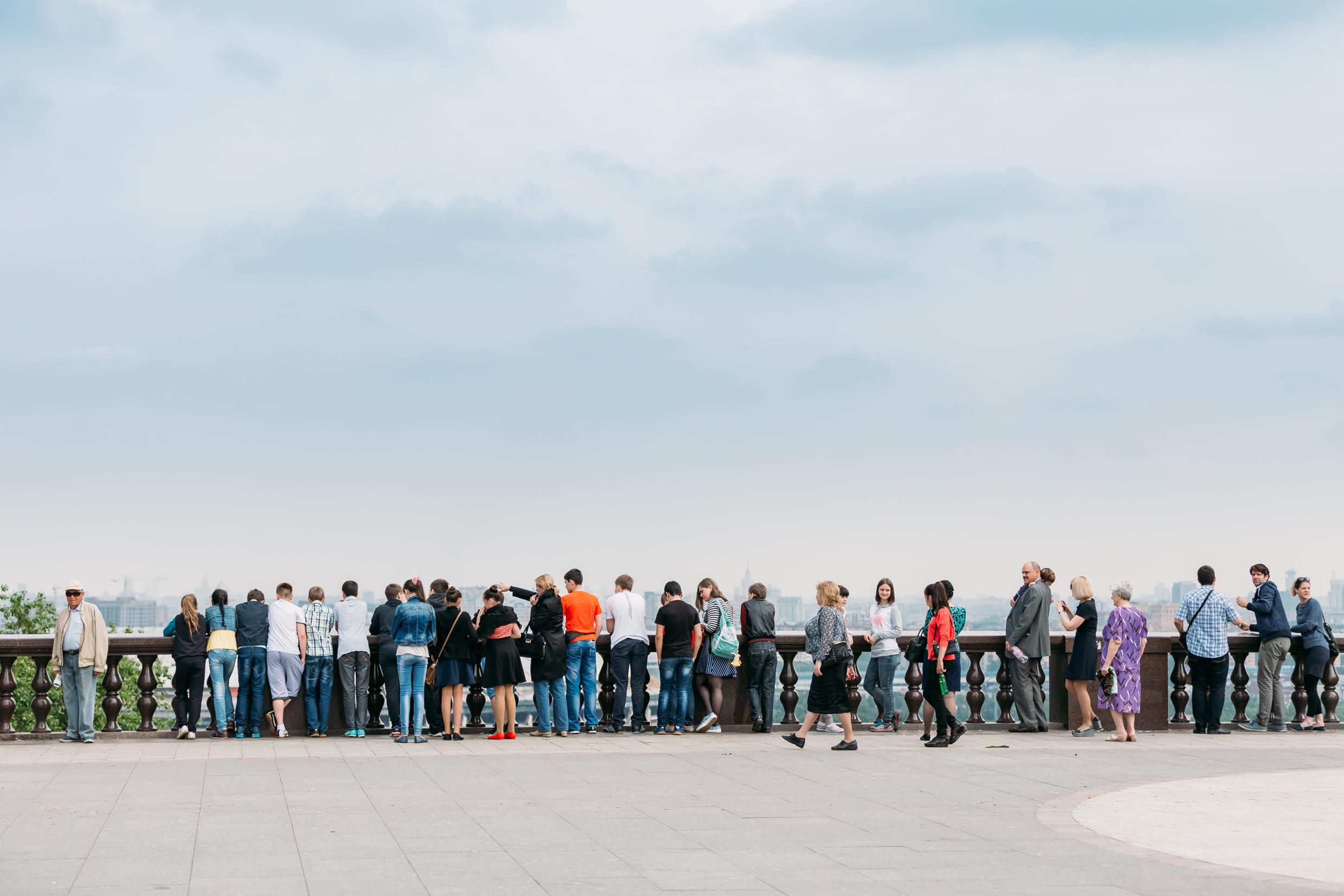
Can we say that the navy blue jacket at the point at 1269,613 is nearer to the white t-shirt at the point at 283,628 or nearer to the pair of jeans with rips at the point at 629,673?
the pair of jeans with rips at the point at 629,673

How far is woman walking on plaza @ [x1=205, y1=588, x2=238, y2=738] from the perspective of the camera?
16859mm

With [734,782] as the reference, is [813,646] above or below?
above

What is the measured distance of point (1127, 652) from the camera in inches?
631

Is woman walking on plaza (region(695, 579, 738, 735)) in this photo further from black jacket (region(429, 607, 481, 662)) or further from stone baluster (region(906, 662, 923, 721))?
black jacket (region(429, 607, 481, 662))

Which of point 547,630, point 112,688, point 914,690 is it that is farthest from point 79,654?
point 914,690

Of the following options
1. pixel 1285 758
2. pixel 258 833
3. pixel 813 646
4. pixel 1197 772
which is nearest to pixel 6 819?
pixel 258 833

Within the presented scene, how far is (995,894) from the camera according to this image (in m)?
7.38

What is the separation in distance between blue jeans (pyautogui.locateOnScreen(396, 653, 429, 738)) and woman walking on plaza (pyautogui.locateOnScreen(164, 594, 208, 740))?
2.36 meters

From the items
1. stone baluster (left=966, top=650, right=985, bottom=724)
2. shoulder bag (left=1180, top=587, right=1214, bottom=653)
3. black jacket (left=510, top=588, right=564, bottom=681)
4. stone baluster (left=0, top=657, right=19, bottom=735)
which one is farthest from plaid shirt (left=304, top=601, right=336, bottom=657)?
shoulder bag (left=1180, top=587, right=1214, bottom=653)

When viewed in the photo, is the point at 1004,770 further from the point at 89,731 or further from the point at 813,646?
the point at 89,731

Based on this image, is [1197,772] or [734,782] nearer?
[734,782]

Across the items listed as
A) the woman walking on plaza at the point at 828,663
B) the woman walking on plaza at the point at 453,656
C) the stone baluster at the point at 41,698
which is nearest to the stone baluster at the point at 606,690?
the woman walking on plaza at the point at 453,656

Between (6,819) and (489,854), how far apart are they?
3.82 metres

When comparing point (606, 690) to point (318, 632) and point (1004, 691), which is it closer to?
point (318, 632)
